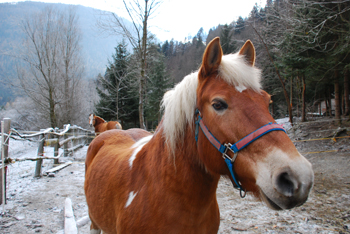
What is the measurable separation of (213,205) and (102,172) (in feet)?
4.25

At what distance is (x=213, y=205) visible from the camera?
1600 millimetres

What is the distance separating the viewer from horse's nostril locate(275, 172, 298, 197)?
2.77 ft

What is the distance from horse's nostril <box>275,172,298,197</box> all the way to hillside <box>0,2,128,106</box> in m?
9.70

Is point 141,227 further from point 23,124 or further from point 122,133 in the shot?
point 23,124

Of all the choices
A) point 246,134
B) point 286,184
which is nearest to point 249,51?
point 246,134

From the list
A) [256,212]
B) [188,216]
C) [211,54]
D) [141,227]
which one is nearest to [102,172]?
[141,227]

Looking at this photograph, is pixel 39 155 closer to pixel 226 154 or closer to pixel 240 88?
pixel 226 154

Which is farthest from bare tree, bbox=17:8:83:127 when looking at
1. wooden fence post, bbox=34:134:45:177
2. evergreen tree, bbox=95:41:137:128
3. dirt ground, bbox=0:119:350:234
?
dirt ground, bbox=0:119:350:234

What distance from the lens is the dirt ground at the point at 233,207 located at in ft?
10.3

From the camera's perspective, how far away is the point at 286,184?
87 centimetres

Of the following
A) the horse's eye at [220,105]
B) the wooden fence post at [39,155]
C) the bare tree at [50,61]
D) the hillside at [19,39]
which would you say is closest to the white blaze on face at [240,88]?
the horse's eye at [220,105]

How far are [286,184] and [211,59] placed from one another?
91cm

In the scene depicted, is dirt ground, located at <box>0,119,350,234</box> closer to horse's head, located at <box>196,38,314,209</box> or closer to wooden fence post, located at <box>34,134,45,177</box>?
wooden fence post, located at <box>34,134,45,177</box>

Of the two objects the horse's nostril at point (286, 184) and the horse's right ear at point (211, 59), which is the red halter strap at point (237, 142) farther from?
the horse's right ear at point (211, 59)
